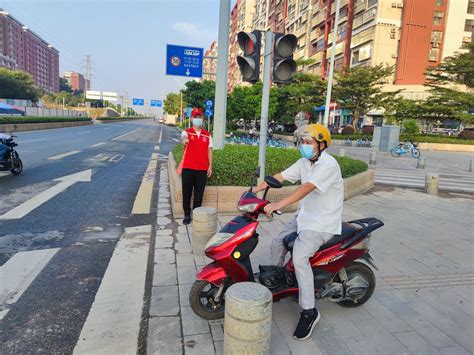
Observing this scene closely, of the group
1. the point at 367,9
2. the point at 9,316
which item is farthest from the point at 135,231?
the point at 367,9

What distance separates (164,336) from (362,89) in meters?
29.8

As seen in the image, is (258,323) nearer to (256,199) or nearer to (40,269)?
(256,199)

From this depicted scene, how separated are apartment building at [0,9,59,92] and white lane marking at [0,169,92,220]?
108 metres

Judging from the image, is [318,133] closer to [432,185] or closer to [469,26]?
[432,185]

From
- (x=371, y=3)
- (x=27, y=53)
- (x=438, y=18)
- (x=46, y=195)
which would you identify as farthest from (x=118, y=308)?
(x=27, y=53)

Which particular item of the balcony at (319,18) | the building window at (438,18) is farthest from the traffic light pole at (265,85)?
the balcony at (319,18)

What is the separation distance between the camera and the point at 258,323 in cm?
205

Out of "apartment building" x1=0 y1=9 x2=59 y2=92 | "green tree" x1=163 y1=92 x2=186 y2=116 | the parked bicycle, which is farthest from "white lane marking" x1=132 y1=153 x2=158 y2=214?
"apartment building" x1=0 y1=9 x2=59 y2=92

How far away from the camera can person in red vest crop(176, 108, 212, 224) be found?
5.07 metres

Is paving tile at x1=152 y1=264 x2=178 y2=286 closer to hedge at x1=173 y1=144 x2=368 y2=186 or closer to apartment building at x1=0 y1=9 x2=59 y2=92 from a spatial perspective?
hedge at x1=173 y1=144 x2=368 y2=186

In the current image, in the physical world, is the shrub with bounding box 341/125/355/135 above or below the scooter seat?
above

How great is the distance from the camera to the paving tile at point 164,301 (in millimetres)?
2920

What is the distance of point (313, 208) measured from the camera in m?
2.74

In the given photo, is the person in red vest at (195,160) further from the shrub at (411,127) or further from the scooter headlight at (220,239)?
the shrub at (411,127)
